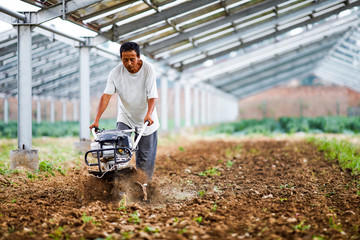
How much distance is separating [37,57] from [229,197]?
8.61 metres

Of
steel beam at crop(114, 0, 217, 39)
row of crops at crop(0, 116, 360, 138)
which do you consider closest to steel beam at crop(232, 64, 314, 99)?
row of crops at crop(0, 116, 360, 138)

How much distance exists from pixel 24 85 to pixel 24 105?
12.7 inches

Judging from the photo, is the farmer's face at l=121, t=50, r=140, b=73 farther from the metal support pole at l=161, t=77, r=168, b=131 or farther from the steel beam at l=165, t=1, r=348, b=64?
the metal support pole at l=161, t=77, r=168, b=131

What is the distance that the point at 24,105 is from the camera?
233 inches

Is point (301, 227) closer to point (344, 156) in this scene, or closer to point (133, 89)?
point (133, 89)

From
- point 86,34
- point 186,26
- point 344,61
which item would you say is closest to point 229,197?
point 86,34

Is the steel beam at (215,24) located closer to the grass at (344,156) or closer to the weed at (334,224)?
the grass at (344,156)

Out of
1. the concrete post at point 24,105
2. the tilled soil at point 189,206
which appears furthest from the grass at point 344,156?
the concrete post at point 24,105

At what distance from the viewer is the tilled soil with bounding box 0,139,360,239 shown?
2.99m

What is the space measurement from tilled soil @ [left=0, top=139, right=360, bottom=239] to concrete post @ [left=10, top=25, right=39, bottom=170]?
501 millimetres

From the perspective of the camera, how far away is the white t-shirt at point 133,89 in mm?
4184

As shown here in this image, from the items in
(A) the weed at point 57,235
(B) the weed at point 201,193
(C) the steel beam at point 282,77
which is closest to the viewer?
(A) the weed at point 57,235

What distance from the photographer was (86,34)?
294 inches

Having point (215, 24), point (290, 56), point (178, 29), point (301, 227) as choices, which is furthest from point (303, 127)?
point (301, 227)
